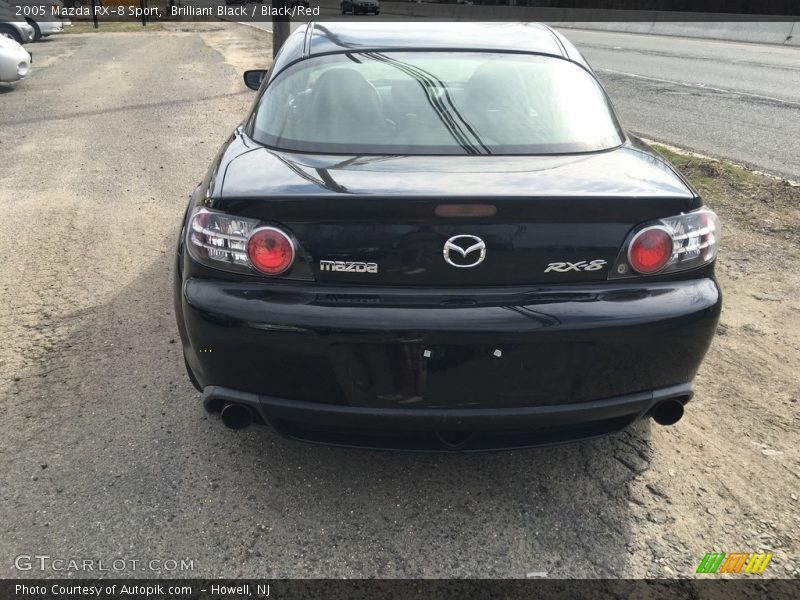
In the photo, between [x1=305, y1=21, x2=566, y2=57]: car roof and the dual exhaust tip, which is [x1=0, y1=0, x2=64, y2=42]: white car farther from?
the dual exhaust tip

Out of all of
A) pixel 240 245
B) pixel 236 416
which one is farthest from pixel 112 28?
pixel 236 416

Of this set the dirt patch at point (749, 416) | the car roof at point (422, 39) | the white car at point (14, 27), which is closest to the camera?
the dirt patch at point (749, 416)

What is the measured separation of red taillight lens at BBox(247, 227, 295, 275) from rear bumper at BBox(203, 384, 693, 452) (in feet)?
1.49

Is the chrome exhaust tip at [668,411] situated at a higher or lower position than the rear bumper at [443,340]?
lower

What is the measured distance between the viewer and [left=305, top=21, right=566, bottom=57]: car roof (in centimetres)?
333

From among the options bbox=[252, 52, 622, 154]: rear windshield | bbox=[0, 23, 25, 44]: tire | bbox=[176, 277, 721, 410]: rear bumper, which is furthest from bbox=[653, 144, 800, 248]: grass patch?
bbox=[0, 23, 25, 44]: tire

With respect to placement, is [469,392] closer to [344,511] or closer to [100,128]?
[344,511]

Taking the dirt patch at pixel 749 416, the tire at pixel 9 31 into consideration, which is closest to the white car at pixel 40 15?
the tire at pixel 9 31

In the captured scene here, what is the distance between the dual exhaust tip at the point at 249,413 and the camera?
2.35 metres

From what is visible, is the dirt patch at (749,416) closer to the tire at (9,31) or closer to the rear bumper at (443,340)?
the rear bumper at (443,340)

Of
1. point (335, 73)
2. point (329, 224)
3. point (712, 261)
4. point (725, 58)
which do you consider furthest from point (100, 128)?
point (725, 58)

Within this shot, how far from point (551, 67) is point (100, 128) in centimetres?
785

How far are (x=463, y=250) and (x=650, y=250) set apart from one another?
0.64 meters

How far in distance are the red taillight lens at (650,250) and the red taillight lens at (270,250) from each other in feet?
3.74
